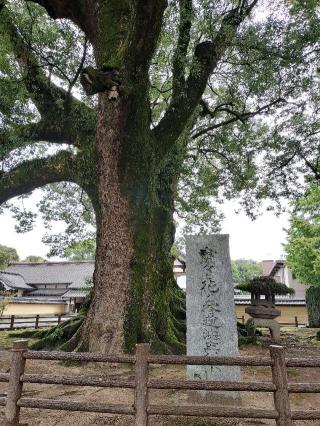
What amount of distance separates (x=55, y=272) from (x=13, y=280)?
428 centimetres

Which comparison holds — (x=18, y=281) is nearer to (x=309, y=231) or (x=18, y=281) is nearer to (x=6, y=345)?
(x=6, y=345)

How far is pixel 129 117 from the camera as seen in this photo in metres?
6.89

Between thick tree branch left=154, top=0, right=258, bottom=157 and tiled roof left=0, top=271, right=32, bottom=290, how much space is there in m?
24.8

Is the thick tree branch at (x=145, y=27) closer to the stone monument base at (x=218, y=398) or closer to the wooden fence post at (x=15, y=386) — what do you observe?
the wooden fence post at (x=15, y=386)

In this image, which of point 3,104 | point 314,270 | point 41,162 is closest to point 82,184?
point 41,162

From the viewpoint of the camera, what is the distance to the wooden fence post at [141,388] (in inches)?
132

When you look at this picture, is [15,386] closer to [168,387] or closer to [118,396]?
[168,387]

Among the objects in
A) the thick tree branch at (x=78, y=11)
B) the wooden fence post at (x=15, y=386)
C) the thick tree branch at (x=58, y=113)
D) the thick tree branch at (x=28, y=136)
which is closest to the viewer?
the wooden fence post at (x=15, y=386)

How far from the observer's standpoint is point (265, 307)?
1051cm

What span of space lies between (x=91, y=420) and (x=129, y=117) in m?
5.46

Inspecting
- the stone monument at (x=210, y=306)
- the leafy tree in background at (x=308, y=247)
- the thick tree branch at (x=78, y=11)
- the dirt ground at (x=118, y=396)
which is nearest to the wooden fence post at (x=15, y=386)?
the dirt ground at (x=118, y=396)

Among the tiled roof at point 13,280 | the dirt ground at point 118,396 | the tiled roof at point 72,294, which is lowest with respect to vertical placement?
the dirt ground at point 118,396

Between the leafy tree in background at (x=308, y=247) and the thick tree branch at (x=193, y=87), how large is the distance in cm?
1031

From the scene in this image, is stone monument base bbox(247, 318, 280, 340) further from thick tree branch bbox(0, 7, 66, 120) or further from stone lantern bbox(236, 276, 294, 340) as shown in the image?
thick tree branch bbox(0, 7, 66, 120)
